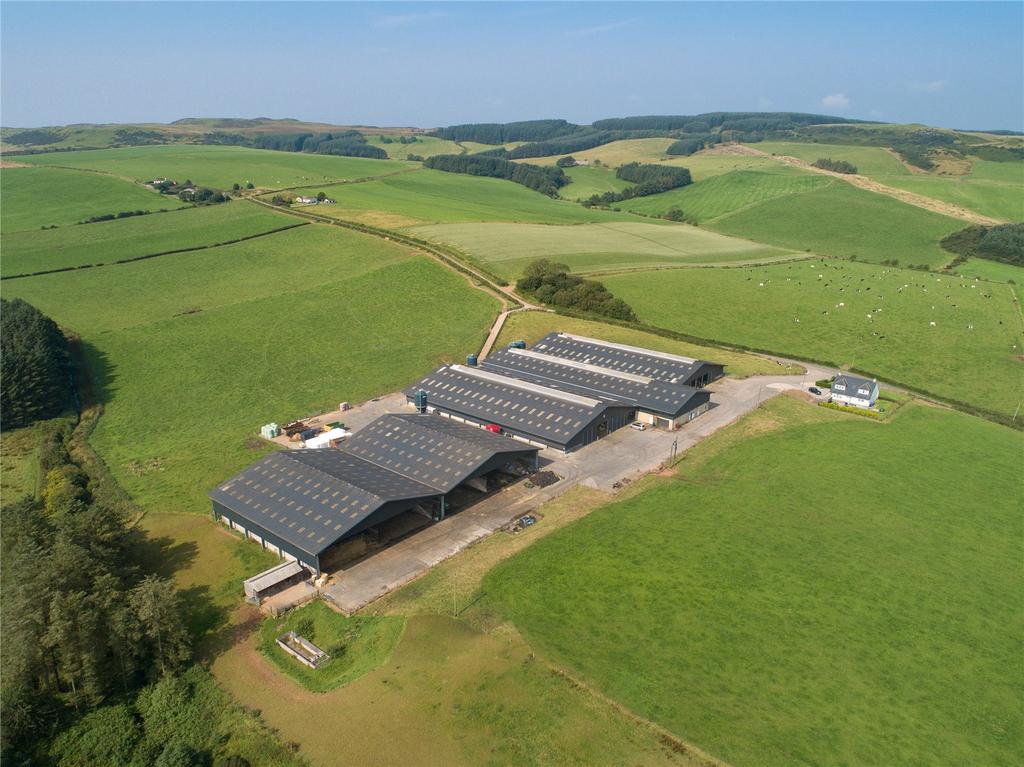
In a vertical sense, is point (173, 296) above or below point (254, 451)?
above

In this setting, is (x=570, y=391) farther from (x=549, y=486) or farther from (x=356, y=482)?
(x=356, y=482)

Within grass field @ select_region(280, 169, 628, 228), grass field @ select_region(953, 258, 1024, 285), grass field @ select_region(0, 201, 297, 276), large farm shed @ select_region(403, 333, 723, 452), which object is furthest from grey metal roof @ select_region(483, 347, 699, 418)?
grass field @ select_region(953, 258, 1024, 285)

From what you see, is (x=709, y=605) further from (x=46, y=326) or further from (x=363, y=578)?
(x=46, y=326)

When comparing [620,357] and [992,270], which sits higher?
[992,270]

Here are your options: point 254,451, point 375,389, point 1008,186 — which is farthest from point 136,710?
point 1008,186

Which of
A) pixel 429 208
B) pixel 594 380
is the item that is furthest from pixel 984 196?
pixel 594 380

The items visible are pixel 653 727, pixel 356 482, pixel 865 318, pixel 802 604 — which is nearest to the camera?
pixel 653 727

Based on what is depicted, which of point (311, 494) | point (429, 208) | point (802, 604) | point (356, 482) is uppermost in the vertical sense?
point (429, 208)
